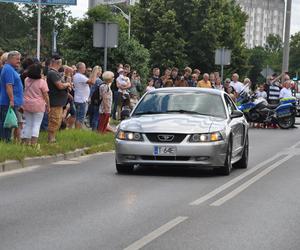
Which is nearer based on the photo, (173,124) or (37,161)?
(173,124)

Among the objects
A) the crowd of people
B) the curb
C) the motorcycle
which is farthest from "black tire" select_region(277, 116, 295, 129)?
the curb

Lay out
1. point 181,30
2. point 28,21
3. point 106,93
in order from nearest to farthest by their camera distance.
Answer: point 106,93, point 181,30, point 28,21

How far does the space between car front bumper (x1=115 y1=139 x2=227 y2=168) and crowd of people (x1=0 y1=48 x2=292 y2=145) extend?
4.46 ft

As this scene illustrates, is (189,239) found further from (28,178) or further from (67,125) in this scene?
(67,125)

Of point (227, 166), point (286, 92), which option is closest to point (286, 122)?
point (286, 92)

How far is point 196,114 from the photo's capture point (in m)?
13.4

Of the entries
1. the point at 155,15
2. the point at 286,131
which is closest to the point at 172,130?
the point at 286,131

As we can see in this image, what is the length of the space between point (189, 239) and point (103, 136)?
37.3 ft

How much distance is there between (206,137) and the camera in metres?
12.5

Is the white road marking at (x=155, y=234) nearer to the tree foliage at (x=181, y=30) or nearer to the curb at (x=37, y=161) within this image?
the curb at (x=37, y=161)

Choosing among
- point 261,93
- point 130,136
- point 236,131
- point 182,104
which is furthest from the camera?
→ point 261,93

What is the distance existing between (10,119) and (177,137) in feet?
10.8

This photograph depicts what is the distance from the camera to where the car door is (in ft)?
44.2

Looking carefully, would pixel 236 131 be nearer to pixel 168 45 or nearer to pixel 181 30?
pixel 168 45
